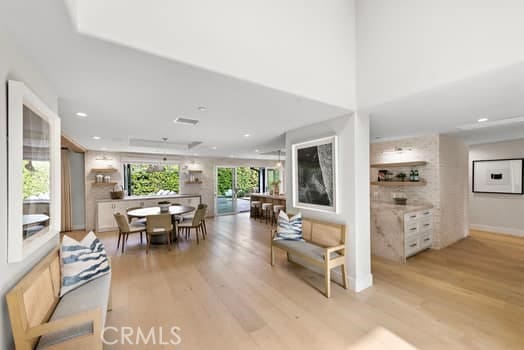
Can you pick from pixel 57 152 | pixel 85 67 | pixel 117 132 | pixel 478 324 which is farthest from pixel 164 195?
pixel 478 324

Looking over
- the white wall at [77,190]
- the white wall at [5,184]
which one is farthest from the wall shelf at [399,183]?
the white wall at [77,190]

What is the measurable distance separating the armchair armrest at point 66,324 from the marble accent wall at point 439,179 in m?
5.43

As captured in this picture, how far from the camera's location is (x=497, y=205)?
534 centimetres

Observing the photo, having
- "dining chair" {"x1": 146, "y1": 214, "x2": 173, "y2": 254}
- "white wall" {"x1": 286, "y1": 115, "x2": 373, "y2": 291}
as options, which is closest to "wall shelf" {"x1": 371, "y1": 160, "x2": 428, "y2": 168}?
"white wall" {"x1": 286, "y1": 115, "x2": 373, "y2": 291}

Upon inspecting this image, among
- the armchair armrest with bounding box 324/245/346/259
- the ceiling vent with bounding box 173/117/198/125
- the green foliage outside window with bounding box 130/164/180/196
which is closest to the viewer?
the armchair armrest with bounding box 324/245/346/259

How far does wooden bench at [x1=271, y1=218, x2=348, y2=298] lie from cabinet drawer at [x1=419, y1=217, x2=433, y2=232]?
7.38 feet

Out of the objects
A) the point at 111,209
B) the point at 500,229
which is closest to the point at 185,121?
the point at 111,209

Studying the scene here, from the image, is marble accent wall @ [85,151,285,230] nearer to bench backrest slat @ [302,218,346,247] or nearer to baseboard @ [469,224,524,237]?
bench backrest slat @ [302,218,346,247]

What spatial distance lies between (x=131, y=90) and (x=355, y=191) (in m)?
2.83

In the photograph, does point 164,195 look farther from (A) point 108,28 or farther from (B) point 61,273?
(A) point 108,28

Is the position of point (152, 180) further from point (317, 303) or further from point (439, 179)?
point (439, 179)

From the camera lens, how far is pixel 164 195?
7.42 metres

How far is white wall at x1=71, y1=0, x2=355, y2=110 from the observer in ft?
4.69

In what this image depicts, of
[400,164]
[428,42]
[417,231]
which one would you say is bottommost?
[417,231]
